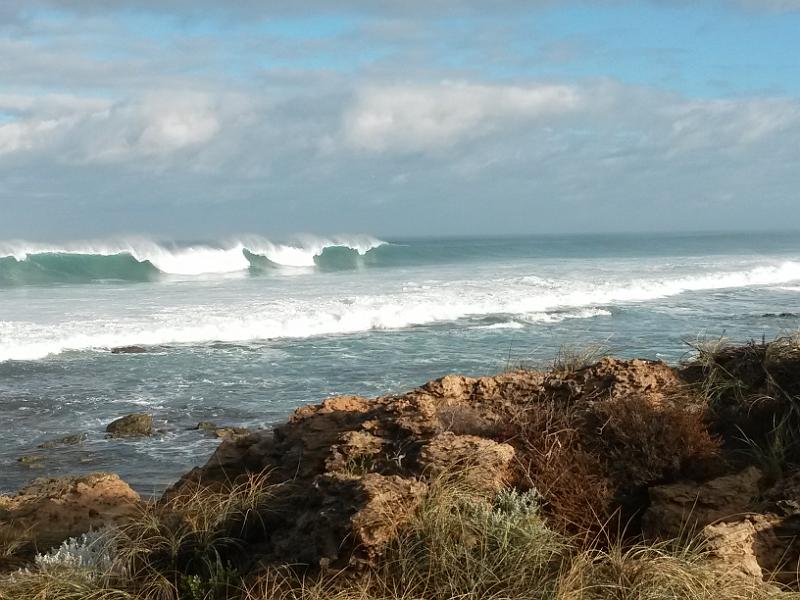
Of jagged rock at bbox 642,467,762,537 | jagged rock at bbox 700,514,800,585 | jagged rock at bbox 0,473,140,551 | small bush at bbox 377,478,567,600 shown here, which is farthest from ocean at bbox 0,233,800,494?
small bush at bbox 377,478,567,600

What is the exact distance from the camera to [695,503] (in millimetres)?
4637

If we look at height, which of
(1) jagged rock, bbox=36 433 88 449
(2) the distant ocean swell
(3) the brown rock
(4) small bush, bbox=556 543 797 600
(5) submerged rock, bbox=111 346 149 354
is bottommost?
(1) jagged rock, bbox=36 433 88 449

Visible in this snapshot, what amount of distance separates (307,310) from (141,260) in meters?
25.8

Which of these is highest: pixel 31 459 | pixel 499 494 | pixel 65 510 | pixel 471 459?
pixel 471 459

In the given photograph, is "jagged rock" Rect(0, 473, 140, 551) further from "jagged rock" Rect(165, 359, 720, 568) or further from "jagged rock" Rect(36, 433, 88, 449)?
"jagged rock" Rect(36, 433, 88, 449)

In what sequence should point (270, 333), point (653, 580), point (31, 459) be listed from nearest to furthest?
1. point (653, 580)
2. point (31, 459)
3. point (270, 333)

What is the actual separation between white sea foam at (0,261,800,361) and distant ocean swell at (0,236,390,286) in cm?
898

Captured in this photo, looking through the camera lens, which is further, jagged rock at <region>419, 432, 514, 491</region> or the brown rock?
jagged rock at <region>419, 432, 514, 491</region>

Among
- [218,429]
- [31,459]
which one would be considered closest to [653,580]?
[218,429]

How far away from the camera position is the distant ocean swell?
42.5 meters

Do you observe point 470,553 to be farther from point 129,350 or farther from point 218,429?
point 129,350

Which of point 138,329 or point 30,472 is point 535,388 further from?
point 138,329

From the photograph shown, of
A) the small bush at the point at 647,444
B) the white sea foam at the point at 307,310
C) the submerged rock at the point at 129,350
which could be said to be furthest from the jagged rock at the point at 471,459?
the white sea foam at the point at 307,310

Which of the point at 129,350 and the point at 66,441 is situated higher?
the point at 129,350
